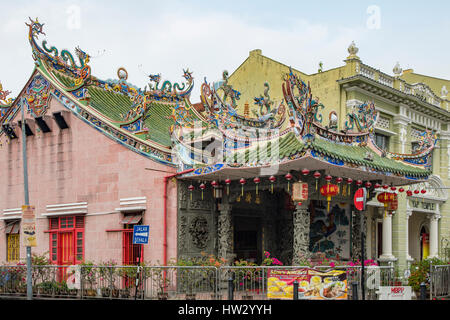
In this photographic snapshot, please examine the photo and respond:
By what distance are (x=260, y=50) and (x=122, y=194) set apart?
13.5 m

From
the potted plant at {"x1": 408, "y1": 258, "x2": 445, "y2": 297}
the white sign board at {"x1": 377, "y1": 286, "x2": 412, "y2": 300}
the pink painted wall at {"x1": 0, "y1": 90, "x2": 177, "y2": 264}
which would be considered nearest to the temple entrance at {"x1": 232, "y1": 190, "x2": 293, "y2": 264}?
the pink painted wall at {"x1": 0, "y1": 90, "x2": 177, "y2": 264}

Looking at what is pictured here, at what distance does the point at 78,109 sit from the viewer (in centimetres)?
2242

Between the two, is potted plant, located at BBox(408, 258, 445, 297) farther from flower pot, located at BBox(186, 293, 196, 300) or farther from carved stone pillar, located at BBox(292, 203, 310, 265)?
flower pot, located at BBox(186, 293, 196, 300)

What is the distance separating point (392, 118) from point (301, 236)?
12441 mm

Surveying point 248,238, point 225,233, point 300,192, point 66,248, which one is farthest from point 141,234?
point 248,238

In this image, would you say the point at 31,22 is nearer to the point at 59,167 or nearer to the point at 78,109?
the point at 78,109

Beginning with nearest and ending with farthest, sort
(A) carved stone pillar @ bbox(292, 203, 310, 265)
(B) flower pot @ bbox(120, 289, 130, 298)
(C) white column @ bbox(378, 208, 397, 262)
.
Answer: (A) carved stone pillar @ bbox(292, 203, 310, 265), (B) flower pot @ bbox(120, 289, 130, 298), (C) white column @ bbox(378, 208, 397, 262)

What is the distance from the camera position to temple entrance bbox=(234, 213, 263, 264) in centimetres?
2305

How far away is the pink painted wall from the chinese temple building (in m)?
0.05

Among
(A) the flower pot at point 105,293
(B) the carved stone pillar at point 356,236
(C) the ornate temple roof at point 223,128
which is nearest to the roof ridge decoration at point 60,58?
(C) the ornate temple roof at point 223,128

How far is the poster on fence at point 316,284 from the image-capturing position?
48.6 ft

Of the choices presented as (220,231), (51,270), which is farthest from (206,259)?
(51,270)

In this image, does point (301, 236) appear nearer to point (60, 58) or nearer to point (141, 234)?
point (141, 234)

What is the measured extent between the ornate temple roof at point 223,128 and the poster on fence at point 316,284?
333 cm
